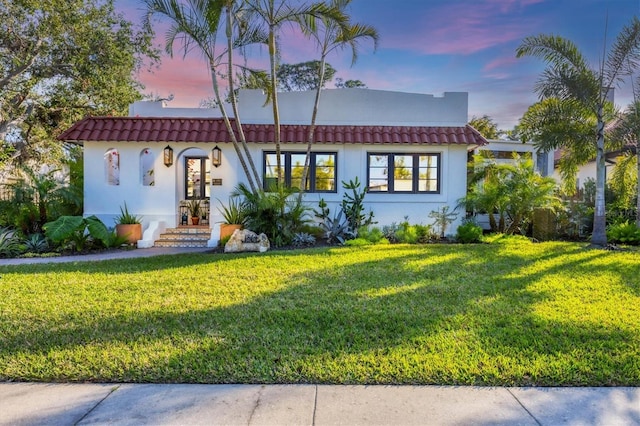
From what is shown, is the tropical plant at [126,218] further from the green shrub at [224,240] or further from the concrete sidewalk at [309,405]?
the concrete sidewalk at [309,405]

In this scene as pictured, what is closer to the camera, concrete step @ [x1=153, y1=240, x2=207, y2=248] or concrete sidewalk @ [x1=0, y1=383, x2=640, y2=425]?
concrete sidewalk @ [x1=0, y1=383, x2=640, y2=425]

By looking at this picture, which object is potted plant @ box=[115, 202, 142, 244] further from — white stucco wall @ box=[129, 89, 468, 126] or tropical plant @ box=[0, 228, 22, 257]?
white stucco wall @ box=[129, 89, 468, 126]

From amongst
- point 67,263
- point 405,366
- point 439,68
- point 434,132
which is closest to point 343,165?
point 434,132

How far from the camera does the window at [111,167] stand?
13.1 m

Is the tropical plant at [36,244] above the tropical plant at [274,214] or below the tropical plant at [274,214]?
below

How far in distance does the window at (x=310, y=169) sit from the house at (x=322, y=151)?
0.03 meters

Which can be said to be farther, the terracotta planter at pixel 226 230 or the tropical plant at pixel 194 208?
the tropical plant at pixel 194 208

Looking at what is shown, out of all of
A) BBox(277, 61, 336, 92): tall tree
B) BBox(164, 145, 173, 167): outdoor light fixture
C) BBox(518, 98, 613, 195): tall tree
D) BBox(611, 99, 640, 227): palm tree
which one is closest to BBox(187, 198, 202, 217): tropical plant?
BBox(164, 145, 173, 167): outdoor light fixture

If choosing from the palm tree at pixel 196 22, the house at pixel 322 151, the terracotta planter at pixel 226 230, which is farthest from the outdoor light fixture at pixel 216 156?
the terracotta planter at pixel 226 230

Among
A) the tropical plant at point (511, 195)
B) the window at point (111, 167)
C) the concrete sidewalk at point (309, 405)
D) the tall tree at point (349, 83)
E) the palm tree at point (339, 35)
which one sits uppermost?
the tall tree at point (349, 83)

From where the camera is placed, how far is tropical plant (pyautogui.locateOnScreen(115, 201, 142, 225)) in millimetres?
12047

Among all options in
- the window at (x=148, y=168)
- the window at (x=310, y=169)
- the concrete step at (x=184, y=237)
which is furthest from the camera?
the window at (x=148, y=168)

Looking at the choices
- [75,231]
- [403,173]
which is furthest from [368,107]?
[75,231]

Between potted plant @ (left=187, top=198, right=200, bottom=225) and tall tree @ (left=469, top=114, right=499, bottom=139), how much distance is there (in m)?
17.2
